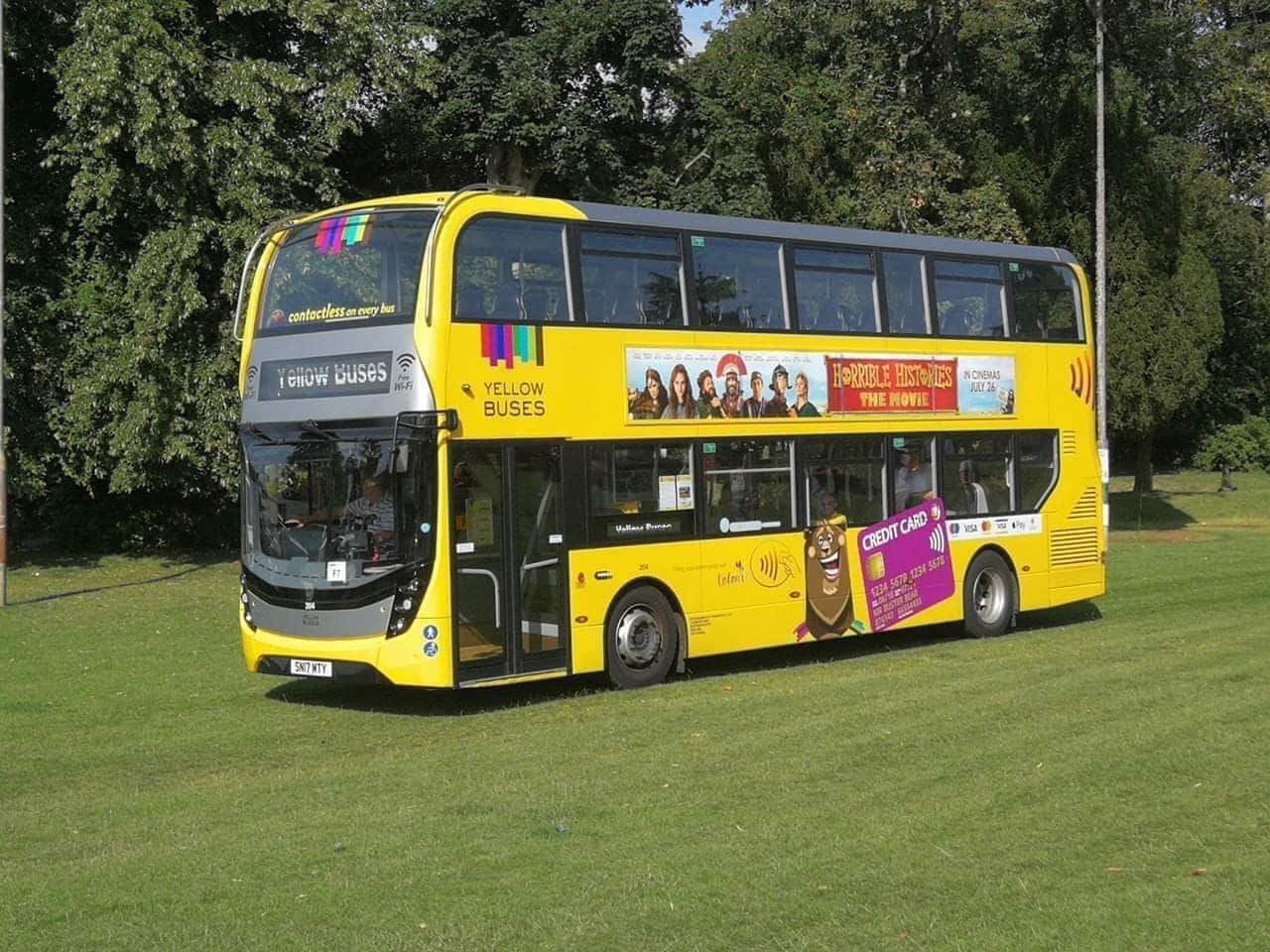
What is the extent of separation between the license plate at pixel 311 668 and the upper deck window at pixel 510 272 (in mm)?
3059

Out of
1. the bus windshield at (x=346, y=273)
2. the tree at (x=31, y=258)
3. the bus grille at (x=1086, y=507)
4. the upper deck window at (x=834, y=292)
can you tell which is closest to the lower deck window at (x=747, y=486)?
the upper deck window at (x=834, y=292)

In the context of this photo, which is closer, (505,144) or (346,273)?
(346,273)

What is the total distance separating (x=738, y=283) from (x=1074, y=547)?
22.1ft

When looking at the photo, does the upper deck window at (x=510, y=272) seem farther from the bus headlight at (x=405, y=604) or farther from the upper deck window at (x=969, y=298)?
the upper deck window at (x=969, y=298)

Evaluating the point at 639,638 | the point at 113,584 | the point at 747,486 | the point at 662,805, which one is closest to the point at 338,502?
the point at 639,638

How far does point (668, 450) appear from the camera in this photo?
15461mm

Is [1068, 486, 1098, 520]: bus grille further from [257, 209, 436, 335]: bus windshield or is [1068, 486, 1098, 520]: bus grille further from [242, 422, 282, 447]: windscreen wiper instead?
[242, 422, 282, 447]: windscreen wiper

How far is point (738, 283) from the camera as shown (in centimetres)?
1605

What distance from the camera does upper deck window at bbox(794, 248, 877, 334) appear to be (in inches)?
658

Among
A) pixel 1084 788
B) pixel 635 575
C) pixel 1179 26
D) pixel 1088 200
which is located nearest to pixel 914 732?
pixel 1084 788

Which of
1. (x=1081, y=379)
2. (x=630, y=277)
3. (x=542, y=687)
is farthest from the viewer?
(x=1081, y=379)

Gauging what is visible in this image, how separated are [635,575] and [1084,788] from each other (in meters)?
6.09

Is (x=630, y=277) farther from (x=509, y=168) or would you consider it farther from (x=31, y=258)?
(x=509, y=168)

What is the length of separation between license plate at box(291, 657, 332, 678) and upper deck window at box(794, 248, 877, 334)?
6.03m
